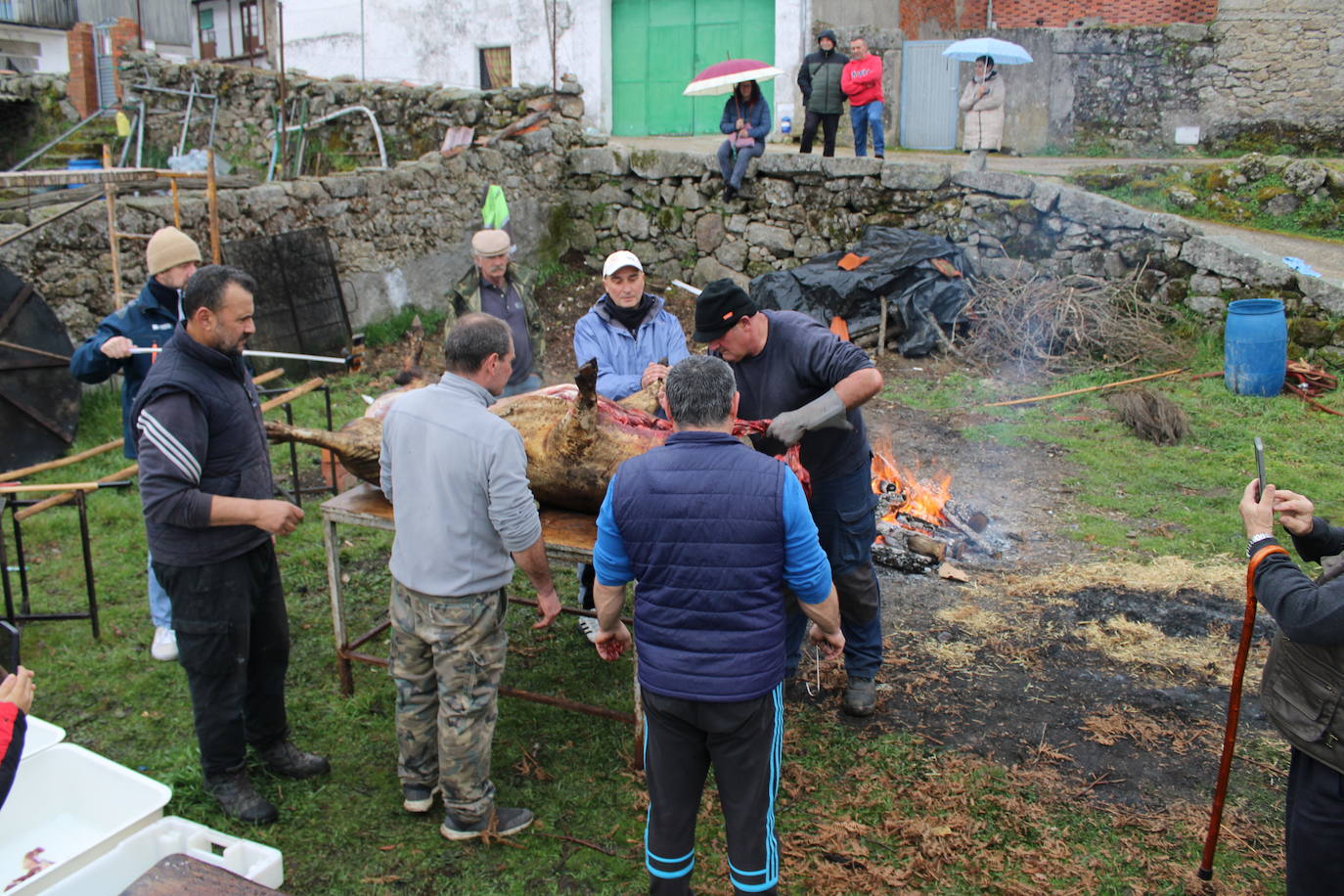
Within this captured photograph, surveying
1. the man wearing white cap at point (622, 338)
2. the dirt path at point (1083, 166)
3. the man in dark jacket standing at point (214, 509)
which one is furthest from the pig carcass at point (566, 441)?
the dirt path at point (1083, 166)

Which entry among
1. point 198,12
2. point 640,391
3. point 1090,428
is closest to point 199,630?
point 640,391

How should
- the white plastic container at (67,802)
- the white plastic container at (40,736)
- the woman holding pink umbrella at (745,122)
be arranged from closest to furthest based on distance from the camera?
the white plastic container at (67,802) < the white plastic container at (40,736) < the woman holding pink umbrella at (745,122)

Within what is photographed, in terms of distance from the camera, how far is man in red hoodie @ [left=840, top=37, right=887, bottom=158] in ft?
41.8

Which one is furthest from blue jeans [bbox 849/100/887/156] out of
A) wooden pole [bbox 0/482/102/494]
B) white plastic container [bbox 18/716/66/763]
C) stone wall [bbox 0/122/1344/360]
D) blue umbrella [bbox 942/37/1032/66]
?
white plastic container [bbox 18/716/66/763]

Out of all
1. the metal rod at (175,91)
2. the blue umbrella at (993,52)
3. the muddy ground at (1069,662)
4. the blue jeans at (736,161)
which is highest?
the metal rod at (175,91)

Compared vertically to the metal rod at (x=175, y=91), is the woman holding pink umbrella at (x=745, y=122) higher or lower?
lower

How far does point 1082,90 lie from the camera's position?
58.1 feet

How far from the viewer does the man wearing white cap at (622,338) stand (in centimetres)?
526

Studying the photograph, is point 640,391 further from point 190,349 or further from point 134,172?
point 134,172

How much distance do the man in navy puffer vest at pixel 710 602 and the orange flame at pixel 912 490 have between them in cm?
364

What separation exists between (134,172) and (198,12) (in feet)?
76.8

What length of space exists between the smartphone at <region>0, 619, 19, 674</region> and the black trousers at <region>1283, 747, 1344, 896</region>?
15.7 feet

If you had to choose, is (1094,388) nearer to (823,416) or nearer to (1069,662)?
(1069,662)

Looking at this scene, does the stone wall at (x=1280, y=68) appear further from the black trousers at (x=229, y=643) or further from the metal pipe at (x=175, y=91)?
the black trousers at (x=229, y=643)
